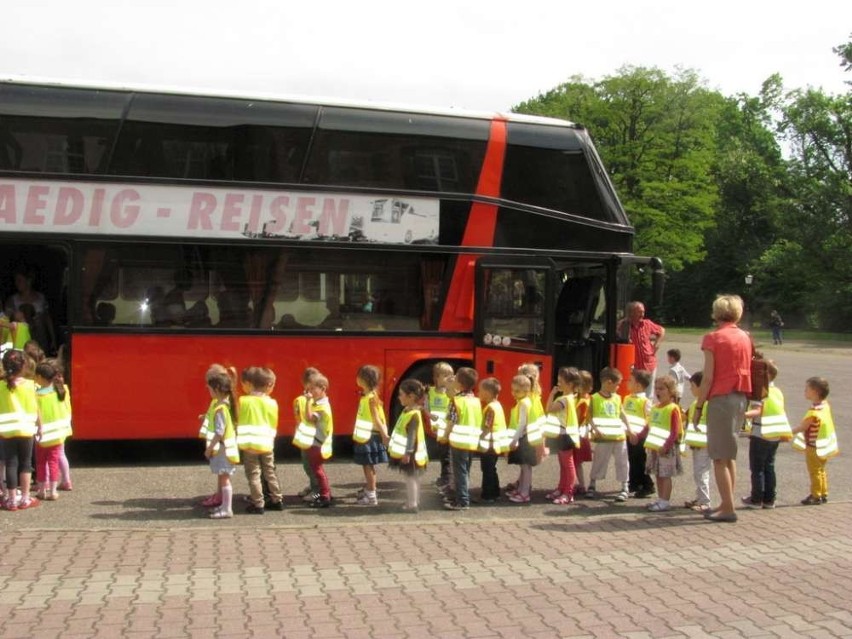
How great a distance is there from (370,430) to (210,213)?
3.35 metres

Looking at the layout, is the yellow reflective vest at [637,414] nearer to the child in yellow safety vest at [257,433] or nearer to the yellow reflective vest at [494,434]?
the yellow reflective vest at [494,434]

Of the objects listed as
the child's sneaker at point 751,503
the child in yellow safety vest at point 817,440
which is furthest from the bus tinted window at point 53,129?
the child in yellow safety vest at point 817,440

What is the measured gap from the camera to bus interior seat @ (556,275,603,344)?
463 inches

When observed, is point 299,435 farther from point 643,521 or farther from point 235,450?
point 643,521

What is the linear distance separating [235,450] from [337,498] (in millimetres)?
1311

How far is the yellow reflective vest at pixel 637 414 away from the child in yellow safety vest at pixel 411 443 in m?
1.96

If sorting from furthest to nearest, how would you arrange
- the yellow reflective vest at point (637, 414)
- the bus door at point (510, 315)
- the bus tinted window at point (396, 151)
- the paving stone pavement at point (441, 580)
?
the bus door at point (510, 315) < the bus tinted window at point (396, 151) < the yellow reflective vest at point (637, 414) < the paving stone pavement at point (441, 580)

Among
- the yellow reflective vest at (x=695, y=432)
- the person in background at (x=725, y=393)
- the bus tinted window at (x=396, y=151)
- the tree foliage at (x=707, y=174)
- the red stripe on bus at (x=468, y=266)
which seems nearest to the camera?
the person in background at (x=725, y=393)

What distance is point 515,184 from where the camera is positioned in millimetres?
11492

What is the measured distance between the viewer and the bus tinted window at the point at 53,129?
10.2m

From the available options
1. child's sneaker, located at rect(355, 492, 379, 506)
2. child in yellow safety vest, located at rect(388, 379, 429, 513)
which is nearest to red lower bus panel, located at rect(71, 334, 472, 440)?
child's sneaker, located at rect(355, 492, 379, 506)

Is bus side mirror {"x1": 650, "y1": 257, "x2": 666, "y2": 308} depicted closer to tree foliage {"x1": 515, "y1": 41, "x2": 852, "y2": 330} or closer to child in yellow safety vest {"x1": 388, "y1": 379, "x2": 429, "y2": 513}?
child in yellow safety vest {"x1": 388, "y1": 379, "x2": 429, "y2": 513}

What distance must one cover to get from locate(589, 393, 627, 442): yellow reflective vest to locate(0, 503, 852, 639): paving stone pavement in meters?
0.90

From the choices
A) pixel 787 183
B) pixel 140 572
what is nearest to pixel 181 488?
pixel 140 572
